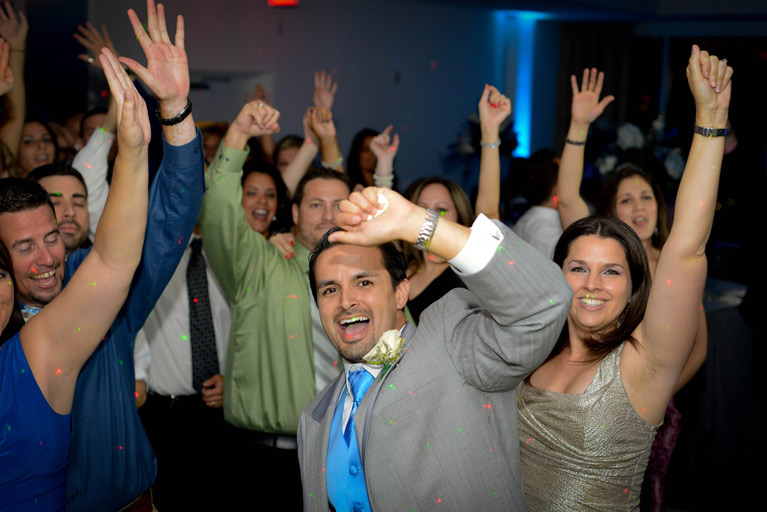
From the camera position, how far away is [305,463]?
62.1 inches

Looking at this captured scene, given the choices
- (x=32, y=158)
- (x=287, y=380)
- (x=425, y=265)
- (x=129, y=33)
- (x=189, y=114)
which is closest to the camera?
(x=189, y=114)

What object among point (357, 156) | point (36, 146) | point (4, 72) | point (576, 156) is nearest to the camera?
point (4, 72)

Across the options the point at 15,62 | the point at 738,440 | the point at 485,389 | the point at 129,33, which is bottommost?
the point at 738,440

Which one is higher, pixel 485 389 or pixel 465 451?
pixel 485 389

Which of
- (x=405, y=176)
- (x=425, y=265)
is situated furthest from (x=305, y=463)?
(x=405, y=176)

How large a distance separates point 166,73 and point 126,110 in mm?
250

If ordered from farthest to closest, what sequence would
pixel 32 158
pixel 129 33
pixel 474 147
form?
pixel 474 147
pixel 129 33
pixel 32 158

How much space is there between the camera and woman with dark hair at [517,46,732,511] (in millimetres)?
1577

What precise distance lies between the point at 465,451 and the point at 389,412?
165 mm

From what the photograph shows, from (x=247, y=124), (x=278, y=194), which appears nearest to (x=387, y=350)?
(x=247, y=124)

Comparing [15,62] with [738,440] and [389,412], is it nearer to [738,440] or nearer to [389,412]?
[389,412]

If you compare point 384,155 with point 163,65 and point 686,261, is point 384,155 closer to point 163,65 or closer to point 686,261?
point 163,65

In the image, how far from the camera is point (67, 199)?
2.45m

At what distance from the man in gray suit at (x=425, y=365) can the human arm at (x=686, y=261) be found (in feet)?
1.27
